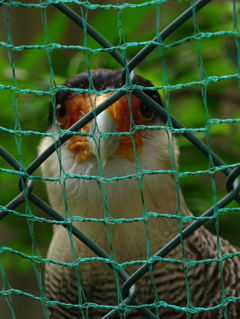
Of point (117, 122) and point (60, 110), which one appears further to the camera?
point (60, 110)

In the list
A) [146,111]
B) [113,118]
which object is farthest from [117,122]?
[146,111]

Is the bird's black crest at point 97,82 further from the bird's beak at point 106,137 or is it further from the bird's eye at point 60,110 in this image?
the bird's beak at point 106,137

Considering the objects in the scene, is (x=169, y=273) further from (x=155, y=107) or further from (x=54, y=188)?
(x=155, y=107)

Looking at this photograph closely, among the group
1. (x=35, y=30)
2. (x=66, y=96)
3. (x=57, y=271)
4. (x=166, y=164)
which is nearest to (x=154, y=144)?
(x=166, y=164)

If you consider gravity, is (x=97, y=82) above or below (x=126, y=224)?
above

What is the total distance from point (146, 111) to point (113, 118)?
0.21 m

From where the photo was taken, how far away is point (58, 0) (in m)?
1.01

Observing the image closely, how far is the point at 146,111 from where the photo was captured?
163 cm

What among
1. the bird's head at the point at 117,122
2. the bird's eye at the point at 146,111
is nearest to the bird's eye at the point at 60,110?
the bird's head at the point at 117,122

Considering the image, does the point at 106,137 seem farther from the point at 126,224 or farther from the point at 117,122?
the point at 126,224

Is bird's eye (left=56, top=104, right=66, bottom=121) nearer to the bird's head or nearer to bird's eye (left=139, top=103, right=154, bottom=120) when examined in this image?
the bird's head

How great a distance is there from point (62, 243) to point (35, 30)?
218 centimetres

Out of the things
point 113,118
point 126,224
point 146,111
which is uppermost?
point 146,111

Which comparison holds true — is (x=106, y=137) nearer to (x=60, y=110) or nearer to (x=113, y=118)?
(x=113, y=118)
